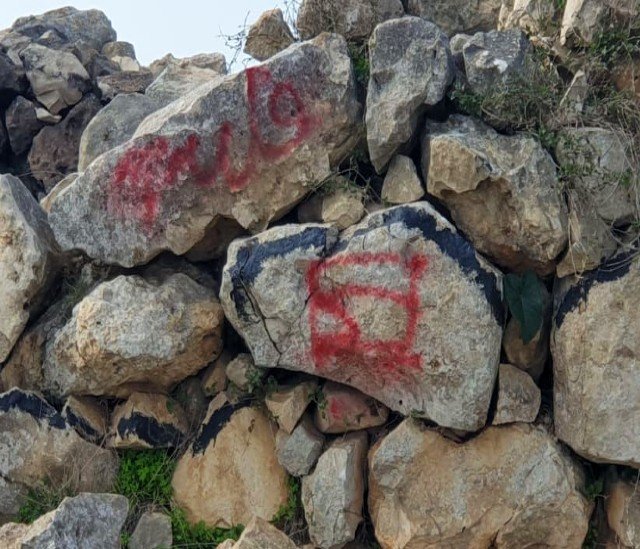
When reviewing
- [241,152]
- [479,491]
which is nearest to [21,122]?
[241,152]

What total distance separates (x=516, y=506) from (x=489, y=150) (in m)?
1.98

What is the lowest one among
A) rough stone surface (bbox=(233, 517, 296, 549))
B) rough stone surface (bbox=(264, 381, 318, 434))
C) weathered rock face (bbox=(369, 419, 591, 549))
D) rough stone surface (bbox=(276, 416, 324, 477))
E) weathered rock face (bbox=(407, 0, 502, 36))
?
weathered rock face (bbox=(369, 419, 591, 549))

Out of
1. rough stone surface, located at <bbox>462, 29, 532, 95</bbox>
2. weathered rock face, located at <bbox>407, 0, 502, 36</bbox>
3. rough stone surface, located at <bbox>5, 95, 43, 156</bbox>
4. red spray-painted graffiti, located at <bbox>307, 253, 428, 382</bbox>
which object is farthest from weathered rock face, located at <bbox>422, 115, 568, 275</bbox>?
rough stone surface, located at <bbox>5, 95, 43, 156</bbox>

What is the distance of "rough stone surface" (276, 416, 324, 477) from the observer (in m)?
4.50

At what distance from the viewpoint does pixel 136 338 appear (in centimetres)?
460

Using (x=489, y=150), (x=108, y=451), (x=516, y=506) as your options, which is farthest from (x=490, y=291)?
(x=108, y=451)

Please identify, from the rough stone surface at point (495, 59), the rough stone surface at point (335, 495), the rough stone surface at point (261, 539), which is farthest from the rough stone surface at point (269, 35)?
the rough stone surface at point (261, 539)

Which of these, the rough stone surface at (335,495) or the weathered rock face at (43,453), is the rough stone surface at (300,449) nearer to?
the rough stone surface at (335,495)

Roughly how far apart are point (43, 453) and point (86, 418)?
32 cm

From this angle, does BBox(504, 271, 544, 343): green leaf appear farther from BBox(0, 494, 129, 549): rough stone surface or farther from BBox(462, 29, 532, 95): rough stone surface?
BBox(0, 494, 129, 549): rough stone surface

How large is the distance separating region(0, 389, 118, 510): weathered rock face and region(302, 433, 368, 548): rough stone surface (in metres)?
1.29

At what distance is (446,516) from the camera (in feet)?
13.9

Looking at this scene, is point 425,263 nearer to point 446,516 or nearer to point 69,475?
point 446,516

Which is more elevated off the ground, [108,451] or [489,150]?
[489,150]
